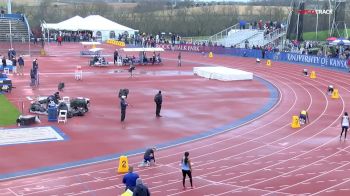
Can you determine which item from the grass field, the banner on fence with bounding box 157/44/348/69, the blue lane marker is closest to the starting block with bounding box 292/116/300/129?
the blue lane marker

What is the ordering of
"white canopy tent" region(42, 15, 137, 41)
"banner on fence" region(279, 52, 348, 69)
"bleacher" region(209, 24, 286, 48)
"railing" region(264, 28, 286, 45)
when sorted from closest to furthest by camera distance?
"banner on fence" region(279, 52, 348, 69), "railing" region(264, 28, 286, 45), "bleacher" region(209, 24, 286, 48), "white canopy tent" region(42, 15, 137, 41)

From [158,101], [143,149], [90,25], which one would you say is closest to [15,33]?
[90,25]

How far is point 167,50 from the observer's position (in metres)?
64.5

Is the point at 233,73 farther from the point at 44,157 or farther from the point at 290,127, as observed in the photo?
the point at 44,157

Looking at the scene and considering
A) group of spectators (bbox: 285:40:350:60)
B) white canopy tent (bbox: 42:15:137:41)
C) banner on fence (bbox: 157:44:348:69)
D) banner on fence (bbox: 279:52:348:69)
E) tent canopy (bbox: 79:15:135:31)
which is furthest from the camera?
white canopy tent (bbox: 42:15:137:41)

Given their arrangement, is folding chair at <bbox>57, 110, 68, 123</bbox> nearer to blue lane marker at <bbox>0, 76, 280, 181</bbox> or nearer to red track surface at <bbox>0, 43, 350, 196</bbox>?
red track surface at <bbox>0, 43, 350, 196</bbox>

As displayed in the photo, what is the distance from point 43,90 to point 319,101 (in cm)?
1565

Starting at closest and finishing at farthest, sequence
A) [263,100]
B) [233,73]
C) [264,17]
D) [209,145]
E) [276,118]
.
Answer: [209,145] → [276,118] → [263,100] → [233,73] → [264,17]

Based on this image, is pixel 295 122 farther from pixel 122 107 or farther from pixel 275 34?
pixel 275 34

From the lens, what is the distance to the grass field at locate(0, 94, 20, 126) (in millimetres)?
22312

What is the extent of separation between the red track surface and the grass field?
3196mm

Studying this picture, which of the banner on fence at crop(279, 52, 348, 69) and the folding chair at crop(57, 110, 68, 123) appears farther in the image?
the banner on fence at crop(279, 52, 348, 69)

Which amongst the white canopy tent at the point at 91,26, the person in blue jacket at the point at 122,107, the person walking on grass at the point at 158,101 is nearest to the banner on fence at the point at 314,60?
the white canopy tent at the point at 91,26

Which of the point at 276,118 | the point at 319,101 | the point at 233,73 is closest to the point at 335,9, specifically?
the point at 233,73
